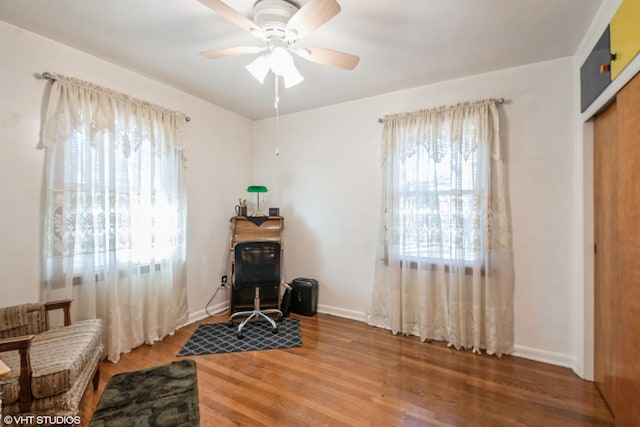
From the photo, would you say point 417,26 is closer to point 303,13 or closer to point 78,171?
point 303,13

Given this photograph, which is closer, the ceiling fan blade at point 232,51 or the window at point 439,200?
the ceiling fan blade at point 232,51

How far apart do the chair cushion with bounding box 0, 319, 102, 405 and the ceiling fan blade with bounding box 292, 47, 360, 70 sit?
233 centimetres

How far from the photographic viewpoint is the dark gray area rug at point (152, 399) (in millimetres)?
1666

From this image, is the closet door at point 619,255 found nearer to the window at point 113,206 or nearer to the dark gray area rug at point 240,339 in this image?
the dark gray area rug at point 240,339

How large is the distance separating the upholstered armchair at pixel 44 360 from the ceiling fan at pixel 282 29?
6.58 feet

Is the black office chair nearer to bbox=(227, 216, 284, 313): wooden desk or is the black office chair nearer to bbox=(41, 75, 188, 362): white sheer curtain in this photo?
bbox=(227, 216, 284, 313): wooden desk

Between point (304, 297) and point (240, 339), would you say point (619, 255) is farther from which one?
point (240, 339)

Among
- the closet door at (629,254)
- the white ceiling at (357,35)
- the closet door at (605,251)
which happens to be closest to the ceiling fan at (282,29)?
the white ceiling at (357,35)

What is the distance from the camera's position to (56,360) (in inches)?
61.0

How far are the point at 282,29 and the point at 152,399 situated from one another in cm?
257

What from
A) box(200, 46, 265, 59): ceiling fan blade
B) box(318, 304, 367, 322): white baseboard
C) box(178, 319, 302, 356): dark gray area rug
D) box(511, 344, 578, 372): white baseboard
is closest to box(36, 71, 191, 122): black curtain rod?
box(200, 46, 265, 59): ceiling fan blade

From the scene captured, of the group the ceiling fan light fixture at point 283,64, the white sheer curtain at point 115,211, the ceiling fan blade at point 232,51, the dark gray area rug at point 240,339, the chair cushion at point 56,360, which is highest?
the ceiling fan blade at point 232,51

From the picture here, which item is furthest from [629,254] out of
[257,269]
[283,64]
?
[257,269]

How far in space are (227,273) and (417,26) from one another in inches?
132
